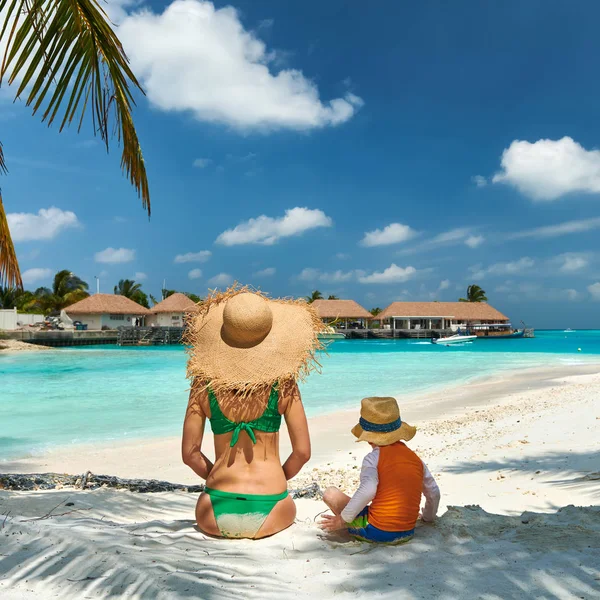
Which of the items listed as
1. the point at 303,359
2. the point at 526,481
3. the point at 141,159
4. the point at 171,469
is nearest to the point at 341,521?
the point at 303,359

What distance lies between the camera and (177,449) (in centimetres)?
812

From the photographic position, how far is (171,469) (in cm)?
669

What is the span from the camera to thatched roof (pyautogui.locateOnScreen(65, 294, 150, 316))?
161 feet

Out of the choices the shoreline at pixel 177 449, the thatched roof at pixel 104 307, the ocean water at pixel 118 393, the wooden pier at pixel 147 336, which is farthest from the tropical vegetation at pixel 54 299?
the shoreline at pixel 177 449

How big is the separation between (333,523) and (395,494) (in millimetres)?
442

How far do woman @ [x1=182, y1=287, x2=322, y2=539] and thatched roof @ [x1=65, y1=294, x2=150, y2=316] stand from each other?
50406mm

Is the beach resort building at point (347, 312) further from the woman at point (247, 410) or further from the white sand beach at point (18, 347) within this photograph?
the woman at point (247, 410)

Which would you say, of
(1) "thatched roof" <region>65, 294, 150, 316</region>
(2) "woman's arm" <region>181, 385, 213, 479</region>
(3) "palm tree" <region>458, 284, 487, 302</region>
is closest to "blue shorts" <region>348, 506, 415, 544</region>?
(2) "woman's arm" <region>181, 385, 213, 479</region>

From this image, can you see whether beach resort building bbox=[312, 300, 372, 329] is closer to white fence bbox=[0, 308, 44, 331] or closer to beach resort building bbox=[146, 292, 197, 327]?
beach resort building bbox=[146, 292, 197, 327]

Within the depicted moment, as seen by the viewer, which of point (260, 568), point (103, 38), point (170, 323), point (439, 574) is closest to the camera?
point (439, 574)

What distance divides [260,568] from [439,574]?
2.77ft

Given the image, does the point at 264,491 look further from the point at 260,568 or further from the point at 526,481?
the point at 526,481

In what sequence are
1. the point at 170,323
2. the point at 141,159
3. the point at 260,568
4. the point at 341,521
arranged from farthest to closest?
1. the point at 170,323
2. the point at 141,159
3. the point at 341,521
4. the point at 260,568

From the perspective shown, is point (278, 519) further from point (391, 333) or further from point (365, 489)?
point (391, 333)
